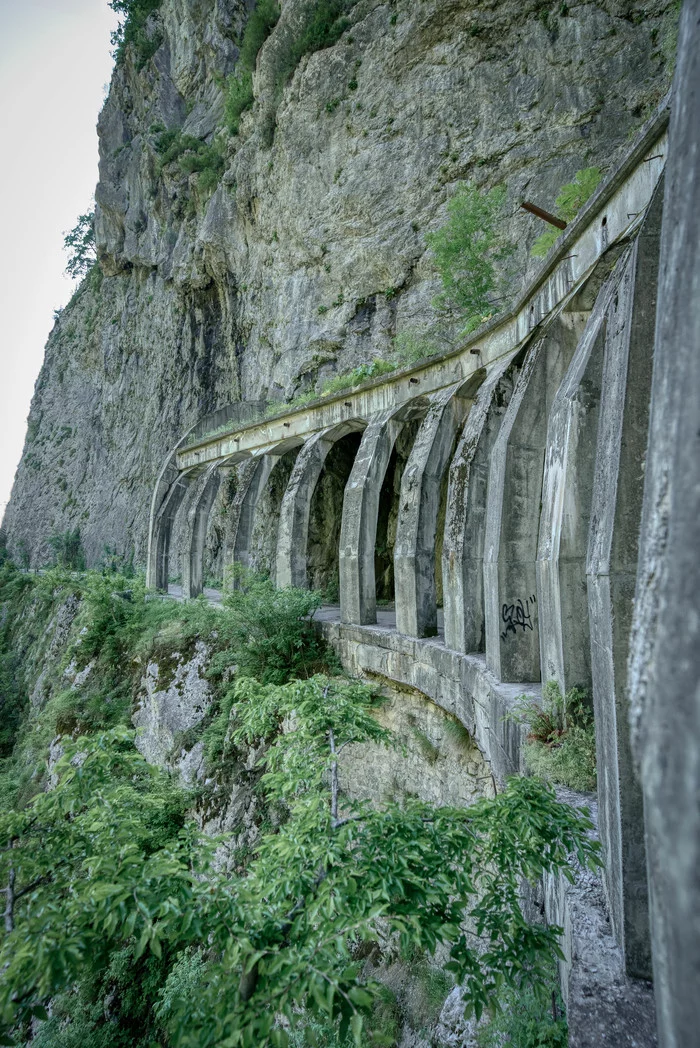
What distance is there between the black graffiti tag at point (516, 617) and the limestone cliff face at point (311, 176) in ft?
32.7

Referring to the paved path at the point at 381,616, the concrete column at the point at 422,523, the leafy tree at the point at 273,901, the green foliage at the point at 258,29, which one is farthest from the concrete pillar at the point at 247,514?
the green foliage at the point at 258,29

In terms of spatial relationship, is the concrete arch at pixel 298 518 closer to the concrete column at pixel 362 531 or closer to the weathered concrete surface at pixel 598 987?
the concrete column at pixel 362 531

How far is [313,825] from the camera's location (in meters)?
2.54

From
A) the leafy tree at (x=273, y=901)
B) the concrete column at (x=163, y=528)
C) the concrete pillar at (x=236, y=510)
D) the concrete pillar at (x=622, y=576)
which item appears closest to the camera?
the leafy tree at (x=273, y=901)

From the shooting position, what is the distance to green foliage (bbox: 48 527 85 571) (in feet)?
96.0

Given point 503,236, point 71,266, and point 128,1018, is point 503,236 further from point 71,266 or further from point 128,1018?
point 71,266

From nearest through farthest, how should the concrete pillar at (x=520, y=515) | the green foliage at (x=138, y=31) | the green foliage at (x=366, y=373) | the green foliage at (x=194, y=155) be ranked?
the concrete pillar at (x=520, y=515)
the green foliage at (x=366, y=373)
the green foliage at (x=194, y=155)
the green foliage at (x=138, y=31)

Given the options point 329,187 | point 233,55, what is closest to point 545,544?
point 329,187

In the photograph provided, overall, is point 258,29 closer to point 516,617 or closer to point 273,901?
point 516,617

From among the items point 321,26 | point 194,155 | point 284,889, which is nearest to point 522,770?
point 284,889

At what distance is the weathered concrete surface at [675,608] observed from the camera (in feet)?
2.67

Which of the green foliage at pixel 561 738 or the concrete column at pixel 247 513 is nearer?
the green foliage at pixel 561 738

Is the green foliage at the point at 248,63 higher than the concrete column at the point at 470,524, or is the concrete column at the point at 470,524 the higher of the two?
the green foliage at the point at 248,63

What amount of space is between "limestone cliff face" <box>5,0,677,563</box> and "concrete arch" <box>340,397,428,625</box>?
4924mm
